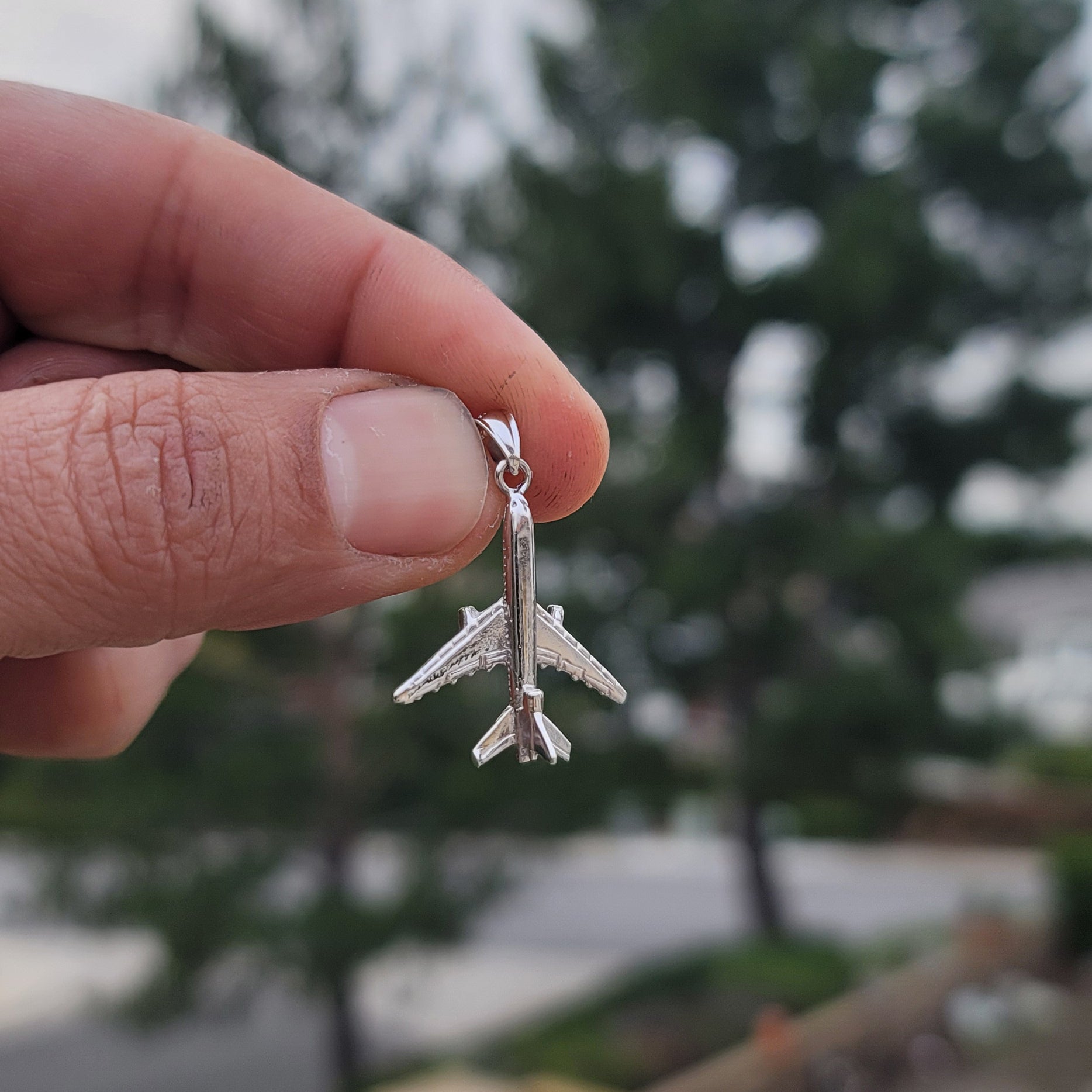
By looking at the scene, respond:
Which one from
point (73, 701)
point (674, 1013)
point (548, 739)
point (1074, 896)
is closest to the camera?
point (548, 739)

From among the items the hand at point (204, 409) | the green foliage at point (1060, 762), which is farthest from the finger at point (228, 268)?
the green foliage at point (1060, 762)

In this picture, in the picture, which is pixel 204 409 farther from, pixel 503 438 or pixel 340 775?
pixel 340 775

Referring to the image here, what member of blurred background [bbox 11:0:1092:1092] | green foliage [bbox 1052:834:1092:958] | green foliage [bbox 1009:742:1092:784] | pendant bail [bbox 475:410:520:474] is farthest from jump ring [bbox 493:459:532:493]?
green foliage [bbox 1009:742:1092:784]

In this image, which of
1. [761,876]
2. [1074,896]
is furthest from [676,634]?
[1074,896]

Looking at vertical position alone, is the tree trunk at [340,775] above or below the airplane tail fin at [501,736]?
above

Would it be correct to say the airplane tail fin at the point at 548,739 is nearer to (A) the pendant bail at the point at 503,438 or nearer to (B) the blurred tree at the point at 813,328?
(A) the pendant bail at the point at 503,438

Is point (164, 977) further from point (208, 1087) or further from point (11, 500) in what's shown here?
point (11, 500)

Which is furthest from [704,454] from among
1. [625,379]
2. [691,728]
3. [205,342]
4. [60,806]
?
[205,342]
